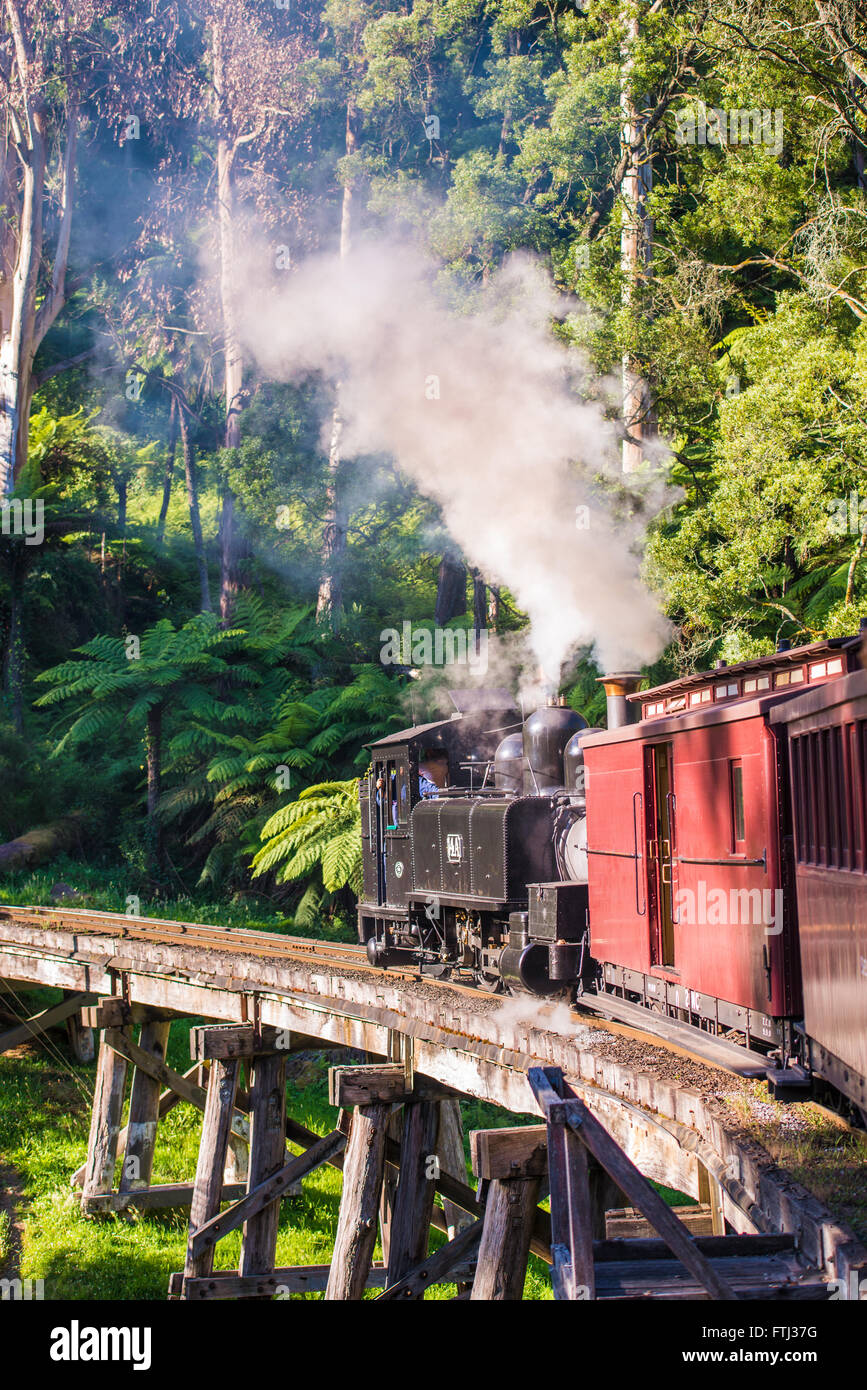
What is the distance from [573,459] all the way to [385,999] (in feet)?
28.2

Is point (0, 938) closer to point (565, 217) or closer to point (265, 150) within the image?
point (565, 217)

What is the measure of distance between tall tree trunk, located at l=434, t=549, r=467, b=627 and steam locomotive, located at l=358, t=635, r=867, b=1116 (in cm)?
1242

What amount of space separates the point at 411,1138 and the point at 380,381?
529 inches

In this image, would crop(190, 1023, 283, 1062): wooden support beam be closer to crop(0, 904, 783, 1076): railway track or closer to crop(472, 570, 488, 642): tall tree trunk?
crop(0, 904, 783, 1076): railway track

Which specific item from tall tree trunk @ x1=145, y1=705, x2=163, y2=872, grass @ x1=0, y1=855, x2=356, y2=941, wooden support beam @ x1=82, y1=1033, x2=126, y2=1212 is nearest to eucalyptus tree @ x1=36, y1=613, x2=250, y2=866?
tall tree trunk @ x1=145, y1=705, x2=163, y2=872

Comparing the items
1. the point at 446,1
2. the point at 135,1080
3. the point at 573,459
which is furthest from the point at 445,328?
the point at 135,1080

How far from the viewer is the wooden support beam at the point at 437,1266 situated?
6840 millimetres

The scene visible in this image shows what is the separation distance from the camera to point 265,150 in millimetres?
26516

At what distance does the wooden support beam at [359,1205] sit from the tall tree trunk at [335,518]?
1670 cm

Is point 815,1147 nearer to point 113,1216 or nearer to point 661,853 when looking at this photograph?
point 661,853

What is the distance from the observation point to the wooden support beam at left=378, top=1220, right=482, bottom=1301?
6.84m

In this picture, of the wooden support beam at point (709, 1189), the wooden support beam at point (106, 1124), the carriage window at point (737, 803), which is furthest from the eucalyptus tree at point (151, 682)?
the wooden support beam at point (709, 1189)

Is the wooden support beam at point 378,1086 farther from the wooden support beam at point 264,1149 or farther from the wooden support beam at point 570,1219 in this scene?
the wooden support beam at point 570,1219

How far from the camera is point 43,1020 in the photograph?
45.1ft
